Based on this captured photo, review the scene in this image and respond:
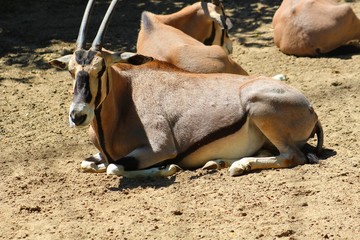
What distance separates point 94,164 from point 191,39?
299 centimetres

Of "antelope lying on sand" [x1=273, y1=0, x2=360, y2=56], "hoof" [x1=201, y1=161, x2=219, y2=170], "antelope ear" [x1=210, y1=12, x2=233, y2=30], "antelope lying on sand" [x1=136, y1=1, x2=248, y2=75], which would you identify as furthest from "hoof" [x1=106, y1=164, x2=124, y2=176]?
"antelope lying on sand" [x1=273, y1=0, x2=360, y2=56]

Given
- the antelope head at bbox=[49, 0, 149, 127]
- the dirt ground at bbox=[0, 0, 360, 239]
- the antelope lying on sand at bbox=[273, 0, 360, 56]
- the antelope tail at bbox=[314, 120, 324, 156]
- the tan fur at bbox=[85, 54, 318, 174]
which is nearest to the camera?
the dirt ground at bbox=[0, 0, 360, 239]

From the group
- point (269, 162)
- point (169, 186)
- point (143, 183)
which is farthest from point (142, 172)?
point (269, 162)

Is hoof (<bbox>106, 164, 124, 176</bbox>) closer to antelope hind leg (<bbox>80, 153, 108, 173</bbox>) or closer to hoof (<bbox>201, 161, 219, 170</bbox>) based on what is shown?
antelope hind leg (<bbox>80, 153, 108, 173</bbox>)

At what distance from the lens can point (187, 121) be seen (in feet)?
24.7

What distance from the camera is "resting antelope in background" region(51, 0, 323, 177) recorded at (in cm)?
736

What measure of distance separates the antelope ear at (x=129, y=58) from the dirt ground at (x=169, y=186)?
3.31 feet

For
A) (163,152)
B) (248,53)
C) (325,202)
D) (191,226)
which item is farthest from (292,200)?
(248,53)

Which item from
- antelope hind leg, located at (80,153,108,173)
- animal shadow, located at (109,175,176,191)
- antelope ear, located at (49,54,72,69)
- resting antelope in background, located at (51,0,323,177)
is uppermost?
antelope ear, located at (49,54,72,69)

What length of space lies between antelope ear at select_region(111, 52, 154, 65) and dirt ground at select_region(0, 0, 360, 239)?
3.31ft

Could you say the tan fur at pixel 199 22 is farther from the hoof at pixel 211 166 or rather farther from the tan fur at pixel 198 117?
the hoof at pixel 211 166

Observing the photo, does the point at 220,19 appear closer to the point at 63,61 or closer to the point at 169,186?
the point at 63,61

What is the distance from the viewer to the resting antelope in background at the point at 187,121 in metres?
7.36

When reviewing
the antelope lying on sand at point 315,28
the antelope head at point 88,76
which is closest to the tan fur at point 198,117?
the antelope head at point 88,76
